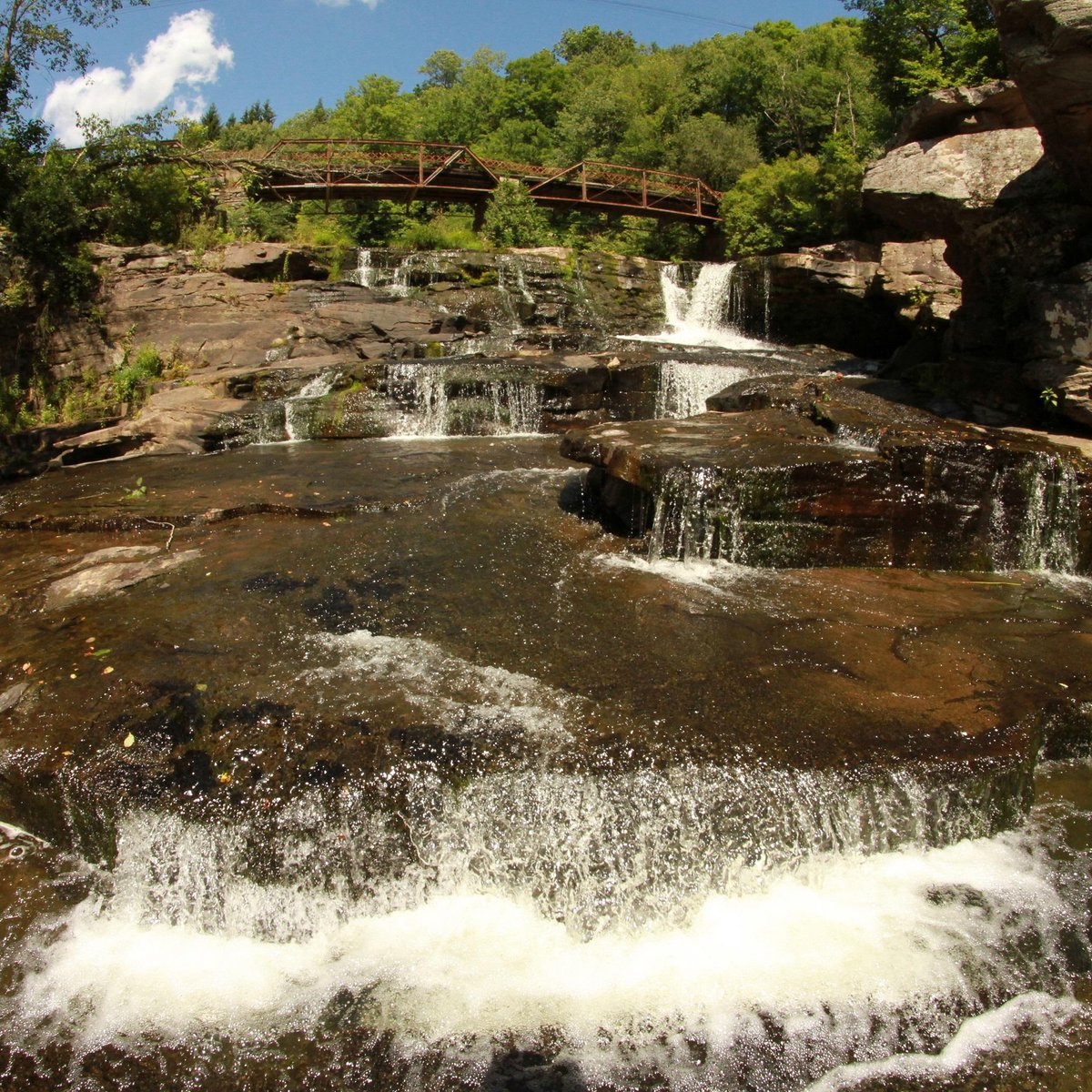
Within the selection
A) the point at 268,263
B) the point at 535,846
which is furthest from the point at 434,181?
the point at 535,846

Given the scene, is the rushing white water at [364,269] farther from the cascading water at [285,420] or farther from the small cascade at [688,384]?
the small cascade at [688,384]

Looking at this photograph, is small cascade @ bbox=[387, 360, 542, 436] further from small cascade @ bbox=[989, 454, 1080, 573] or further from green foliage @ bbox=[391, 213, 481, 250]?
green foliage @ bbox=[391, 213, 481, 250]

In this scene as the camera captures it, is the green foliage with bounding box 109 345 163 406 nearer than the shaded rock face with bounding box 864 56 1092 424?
No

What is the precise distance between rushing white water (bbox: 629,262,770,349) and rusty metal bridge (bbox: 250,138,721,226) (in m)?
5.56

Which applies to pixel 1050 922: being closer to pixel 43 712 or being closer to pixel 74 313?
pixel 43 712

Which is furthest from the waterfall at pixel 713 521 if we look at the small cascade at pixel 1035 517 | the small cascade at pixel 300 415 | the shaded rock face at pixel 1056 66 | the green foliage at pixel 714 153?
the green foliage at pixel 714 153

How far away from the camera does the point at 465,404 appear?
1214 cm

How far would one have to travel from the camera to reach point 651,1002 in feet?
10.3

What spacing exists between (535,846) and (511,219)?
20326mm

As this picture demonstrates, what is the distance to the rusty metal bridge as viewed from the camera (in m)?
19.9

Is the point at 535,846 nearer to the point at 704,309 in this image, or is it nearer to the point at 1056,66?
the point at 1056,66

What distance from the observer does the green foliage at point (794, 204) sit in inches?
766

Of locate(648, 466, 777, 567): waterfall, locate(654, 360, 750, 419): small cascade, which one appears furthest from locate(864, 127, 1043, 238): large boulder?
locate(648, 466, 777, 567): waterfall

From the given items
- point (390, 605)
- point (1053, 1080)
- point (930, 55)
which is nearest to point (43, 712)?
point (390, 605)
